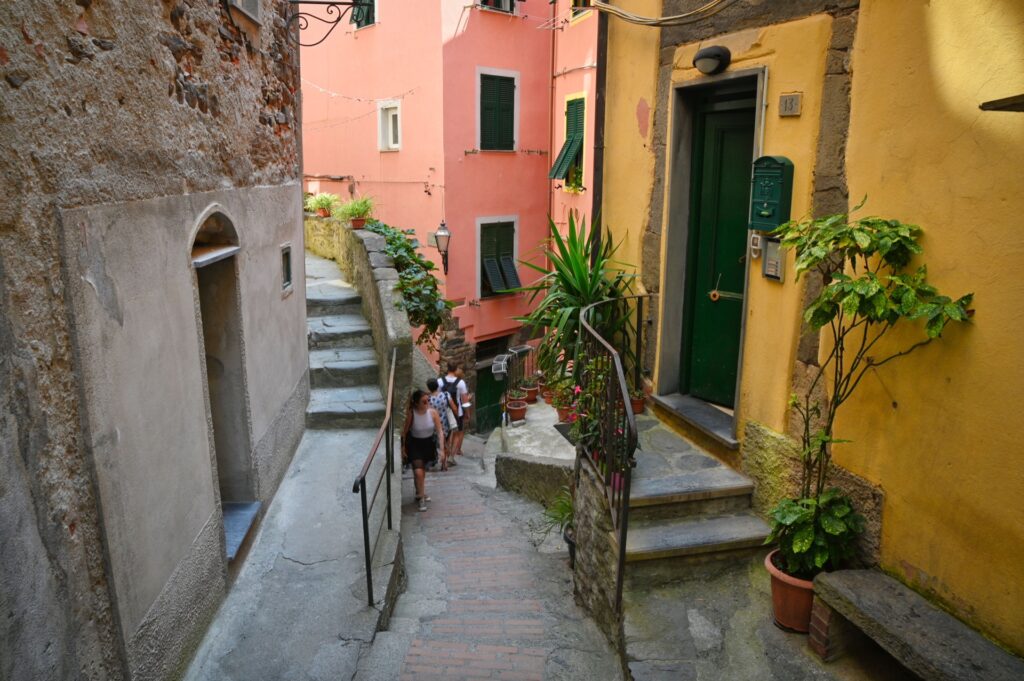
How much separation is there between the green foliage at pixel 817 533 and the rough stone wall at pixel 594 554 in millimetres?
1016

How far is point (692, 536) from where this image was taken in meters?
4.52

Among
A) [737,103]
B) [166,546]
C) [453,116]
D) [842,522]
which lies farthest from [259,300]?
[453,116]

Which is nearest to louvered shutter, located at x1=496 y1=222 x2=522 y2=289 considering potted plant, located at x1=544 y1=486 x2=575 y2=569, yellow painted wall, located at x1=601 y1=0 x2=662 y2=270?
potted plant, located at x1=544 y1=486 x2=575 y2=569

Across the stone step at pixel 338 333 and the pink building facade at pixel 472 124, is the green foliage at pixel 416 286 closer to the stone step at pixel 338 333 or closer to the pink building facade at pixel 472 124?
the stone step at pixel 338 333

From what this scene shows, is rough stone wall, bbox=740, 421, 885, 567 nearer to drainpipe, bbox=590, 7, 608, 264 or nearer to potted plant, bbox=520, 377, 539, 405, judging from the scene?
drainpipe, bbox=590, 7, 608, 264

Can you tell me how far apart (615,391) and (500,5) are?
1321 cm

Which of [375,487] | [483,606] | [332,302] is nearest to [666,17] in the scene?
[375,487]

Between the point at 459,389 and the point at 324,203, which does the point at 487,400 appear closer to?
the point at 324,203

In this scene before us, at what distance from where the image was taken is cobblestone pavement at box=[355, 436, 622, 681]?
434cm

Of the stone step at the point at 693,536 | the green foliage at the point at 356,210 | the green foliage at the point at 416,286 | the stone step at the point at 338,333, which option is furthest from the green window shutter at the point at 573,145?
the stone step at the point at 693,536

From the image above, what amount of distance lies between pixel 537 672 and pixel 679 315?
9.66 ft

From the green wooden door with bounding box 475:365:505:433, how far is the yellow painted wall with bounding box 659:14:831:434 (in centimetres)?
1257

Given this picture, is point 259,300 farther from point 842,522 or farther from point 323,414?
point 842,522

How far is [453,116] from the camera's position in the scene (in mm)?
15195
